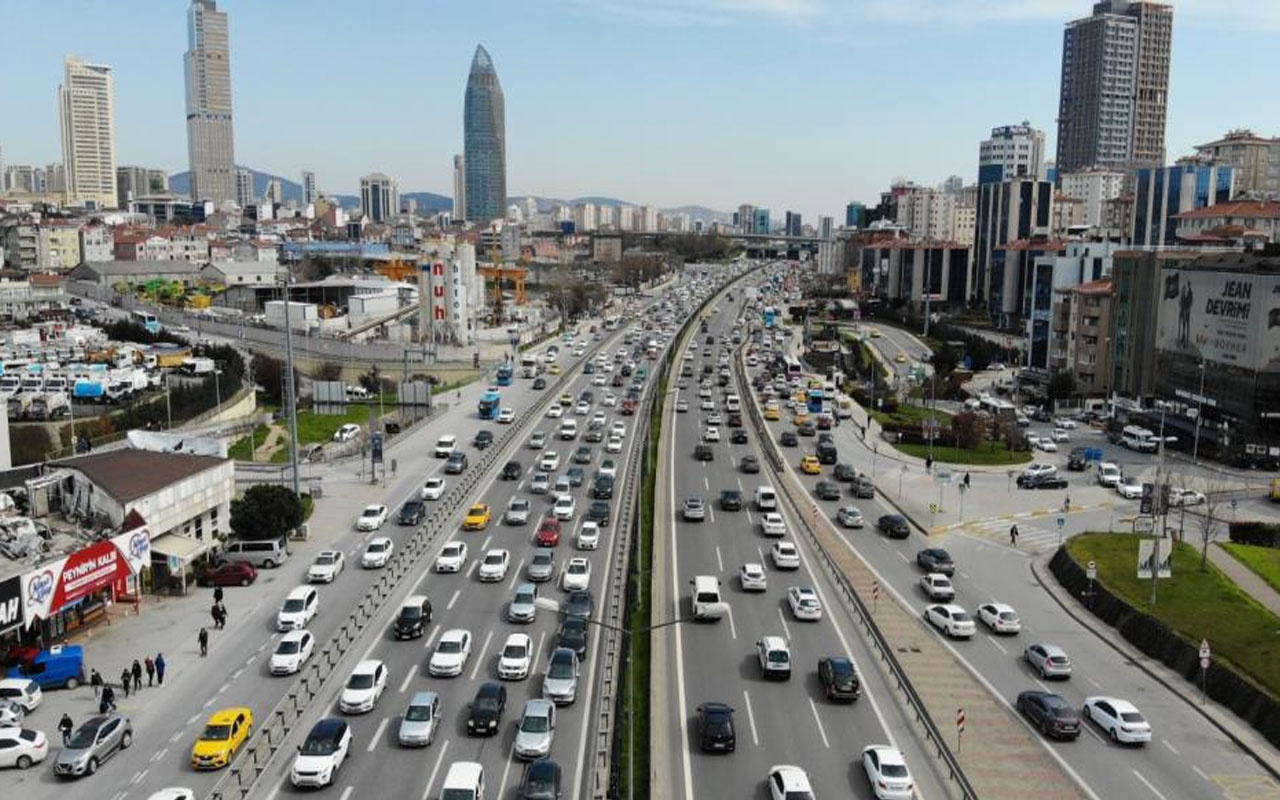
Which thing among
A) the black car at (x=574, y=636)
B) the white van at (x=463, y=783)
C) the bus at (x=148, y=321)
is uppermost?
the bus at (x=148, y=321)

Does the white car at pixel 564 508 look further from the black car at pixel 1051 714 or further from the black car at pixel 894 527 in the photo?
the black car at pixel 1051 714

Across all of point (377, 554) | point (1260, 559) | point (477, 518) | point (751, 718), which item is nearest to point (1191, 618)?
point (1260, 559)

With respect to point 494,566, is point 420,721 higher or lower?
higher

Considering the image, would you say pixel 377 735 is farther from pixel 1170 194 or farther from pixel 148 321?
pixel 1170 194

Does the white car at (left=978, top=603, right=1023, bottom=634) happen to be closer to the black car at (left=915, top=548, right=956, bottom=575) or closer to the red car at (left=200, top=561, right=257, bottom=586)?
the black car at (left=915, top=548, right=956, bottom=575)

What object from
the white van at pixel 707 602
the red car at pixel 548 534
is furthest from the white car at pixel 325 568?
the white van at pixel 707 602

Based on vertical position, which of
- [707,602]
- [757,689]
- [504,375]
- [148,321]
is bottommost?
[757,689]
